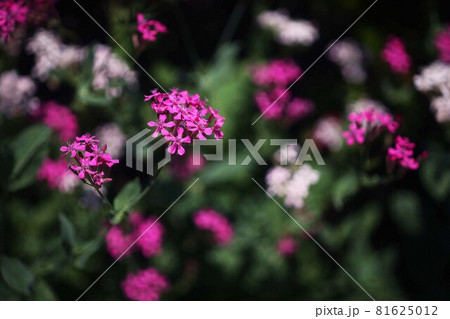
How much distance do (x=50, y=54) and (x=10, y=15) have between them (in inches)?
25.2

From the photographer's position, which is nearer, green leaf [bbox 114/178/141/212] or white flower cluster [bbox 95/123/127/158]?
green leaf [bbox 114/178/141/212]

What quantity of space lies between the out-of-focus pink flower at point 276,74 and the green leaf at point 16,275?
5.08 ft

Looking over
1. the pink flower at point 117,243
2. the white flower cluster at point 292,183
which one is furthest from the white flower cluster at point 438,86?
the pink flower at point 117,243

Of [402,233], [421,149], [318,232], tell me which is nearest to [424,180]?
[421,149]

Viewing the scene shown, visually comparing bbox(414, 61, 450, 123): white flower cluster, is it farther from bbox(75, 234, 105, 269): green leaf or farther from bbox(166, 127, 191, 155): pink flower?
bbox(75, 234, 105, 269): green leaf

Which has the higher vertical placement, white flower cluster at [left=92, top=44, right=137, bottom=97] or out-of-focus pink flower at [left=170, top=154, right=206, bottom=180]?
white flower cluster at [left=92, top=44, right=137, bottom=97]

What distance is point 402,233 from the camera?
8.22 ft

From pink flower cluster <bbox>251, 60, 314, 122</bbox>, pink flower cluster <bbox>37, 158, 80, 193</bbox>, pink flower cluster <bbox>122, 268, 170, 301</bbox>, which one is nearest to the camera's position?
pink flower cluster <bbox>122, 268, 170, 301</bbox>

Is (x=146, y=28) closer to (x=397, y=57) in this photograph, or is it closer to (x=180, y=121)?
(x=180, y=121)

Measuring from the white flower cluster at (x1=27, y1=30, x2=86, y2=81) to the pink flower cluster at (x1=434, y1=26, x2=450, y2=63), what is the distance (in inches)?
70.7

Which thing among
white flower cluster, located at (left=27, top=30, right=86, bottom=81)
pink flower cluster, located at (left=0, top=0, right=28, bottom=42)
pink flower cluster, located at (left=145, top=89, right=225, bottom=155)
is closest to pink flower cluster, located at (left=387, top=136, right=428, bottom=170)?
pink flower cluster, located at (left=145, top=89, right=225, bottom=155)

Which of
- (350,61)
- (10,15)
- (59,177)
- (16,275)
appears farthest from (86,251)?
(350,61)

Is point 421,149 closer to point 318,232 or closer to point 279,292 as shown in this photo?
point 318,232

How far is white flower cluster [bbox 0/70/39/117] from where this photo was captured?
236cm
